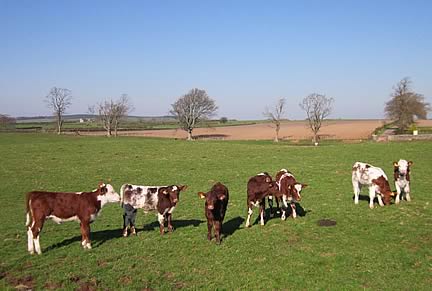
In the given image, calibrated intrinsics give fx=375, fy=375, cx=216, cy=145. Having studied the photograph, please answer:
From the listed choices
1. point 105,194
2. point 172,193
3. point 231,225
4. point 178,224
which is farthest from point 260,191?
point 105,194

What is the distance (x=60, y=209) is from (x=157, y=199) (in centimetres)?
300

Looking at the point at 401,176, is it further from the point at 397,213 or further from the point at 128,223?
the point at 128,223

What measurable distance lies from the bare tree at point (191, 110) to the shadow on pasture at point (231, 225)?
64.3m

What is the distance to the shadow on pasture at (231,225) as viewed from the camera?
41.3 feet

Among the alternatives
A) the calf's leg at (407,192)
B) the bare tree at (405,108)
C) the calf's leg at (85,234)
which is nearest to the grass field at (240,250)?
the calf's leg at (85,234)

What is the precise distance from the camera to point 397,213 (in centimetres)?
1379

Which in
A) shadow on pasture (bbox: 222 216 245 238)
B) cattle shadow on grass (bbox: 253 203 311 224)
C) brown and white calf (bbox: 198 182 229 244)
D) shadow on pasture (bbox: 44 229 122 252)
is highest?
brown and white calf (bbox: 198 182 229 244)

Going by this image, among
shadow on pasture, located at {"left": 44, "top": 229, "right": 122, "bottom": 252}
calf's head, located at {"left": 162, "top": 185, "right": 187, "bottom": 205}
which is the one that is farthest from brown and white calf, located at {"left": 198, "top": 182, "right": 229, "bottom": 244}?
shadow on pasture, located at {"left": 44, "top": 229, "right": 122, "bottom": 252}

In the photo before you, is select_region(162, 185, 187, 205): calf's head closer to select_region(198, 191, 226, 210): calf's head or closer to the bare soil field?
select_region(198, 191, 226, 210): calf's head

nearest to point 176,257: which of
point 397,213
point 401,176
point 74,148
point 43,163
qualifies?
point 397,213

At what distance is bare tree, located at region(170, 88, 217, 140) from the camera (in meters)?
79.0

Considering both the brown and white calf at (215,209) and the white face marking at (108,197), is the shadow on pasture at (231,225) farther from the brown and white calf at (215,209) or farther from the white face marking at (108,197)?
the white face marking at (108,197)

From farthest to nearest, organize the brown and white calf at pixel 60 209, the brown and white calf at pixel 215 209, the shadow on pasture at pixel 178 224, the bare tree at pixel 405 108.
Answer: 1. the bare tree at pixel 405 108
2. the shadow on pasture at pixel 178 224
3. the brown and white calf at pixel 215 209
4. the brown and white calf at pixel 60 209

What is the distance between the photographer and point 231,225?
44.6ft
